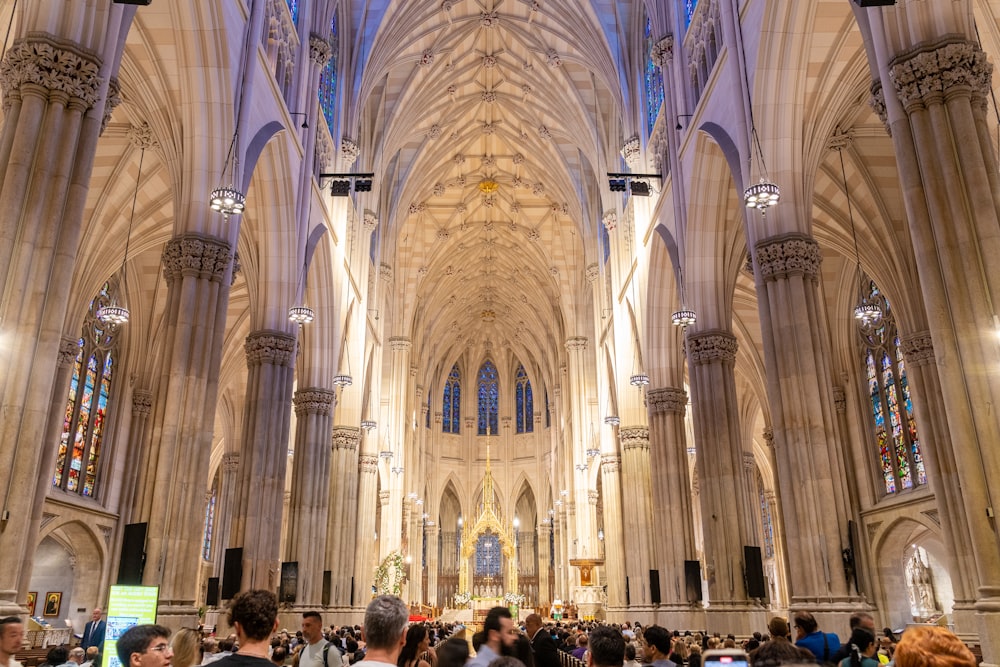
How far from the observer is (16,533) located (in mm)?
7871

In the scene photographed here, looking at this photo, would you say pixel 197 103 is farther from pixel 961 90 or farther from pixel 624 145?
pixel 624 145

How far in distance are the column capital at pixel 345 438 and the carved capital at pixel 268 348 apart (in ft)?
30.1

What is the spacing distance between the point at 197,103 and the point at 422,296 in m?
33.7

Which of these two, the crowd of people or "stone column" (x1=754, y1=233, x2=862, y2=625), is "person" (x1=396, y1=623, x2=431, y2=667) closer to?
the crowd of people

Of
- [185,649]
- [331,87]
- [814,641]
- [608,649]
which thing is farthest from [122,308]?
[608,649]

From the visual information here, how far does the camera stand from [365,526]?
3192cm

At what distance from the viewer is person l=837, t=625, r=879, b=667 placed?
20.2 feet

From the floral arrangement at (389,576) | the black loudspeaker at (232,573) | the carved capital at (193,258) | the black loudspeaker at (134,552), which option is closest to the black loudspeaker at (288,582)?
the black loudspeaker at (232,573)

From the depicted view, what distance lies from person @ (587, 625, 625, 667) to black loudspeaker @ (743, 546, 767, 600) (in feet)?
41.6

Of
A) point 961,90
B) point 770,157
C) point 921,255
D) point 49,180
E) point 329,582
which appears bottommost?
point 329,582

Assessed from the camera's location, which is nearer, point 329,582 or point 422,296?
point 329,582

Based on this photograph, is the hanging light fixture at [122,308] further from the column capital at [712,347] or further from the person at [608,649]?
the person at [608,649]

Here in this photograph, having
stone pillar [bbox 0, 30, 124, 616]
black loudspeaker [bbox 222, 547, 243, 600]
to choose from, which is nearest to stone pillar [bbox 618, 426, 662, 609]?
black loudspeaker [bbox 222, 547, 243, 600]

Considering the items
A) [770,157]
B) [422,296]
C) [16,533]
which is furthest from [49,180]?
[422,296]
